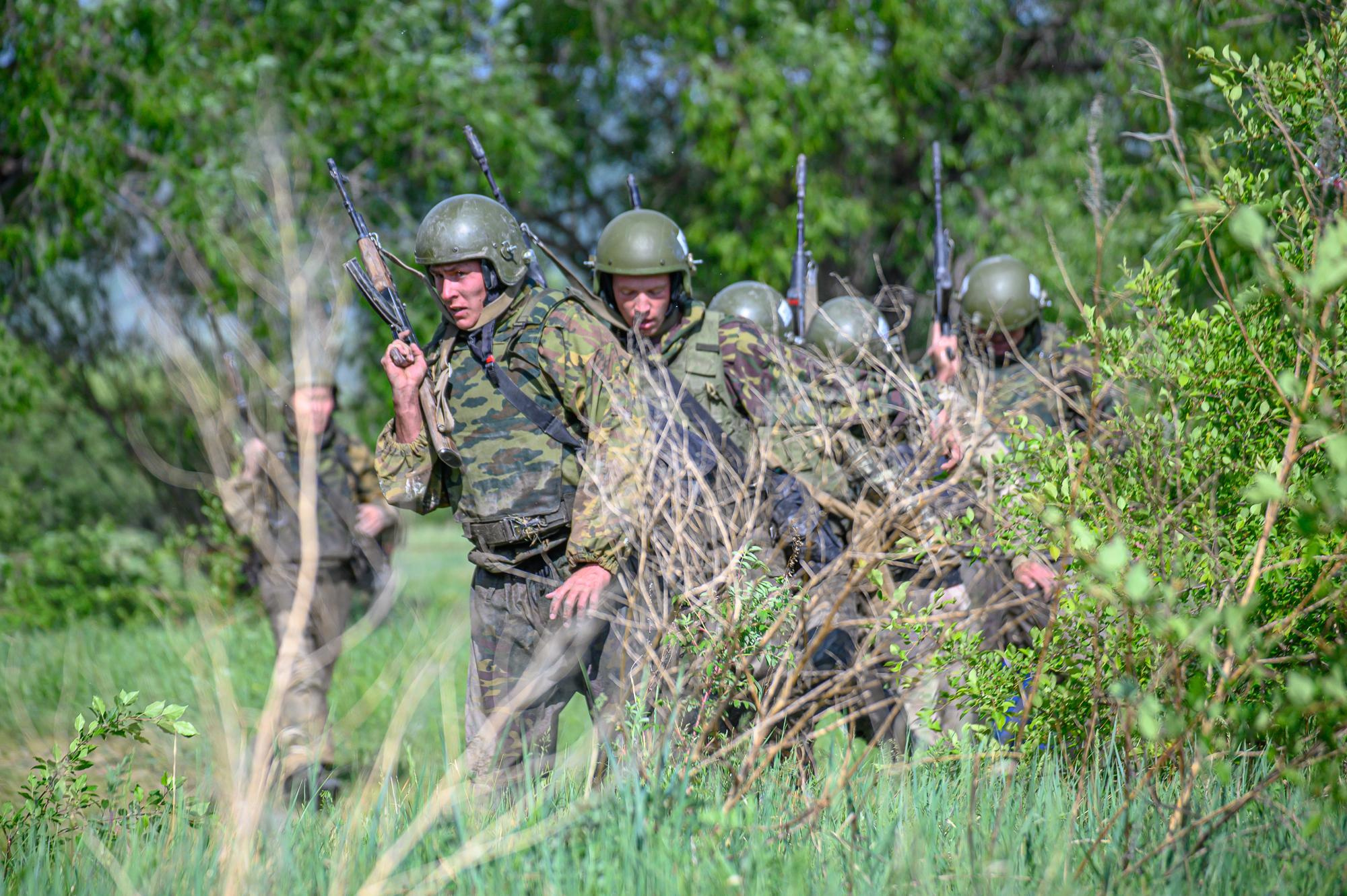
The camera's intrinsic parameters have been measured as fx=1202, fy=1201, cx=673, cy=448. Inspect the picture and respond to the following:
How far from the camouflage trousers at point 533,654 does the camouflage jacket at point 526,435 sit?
12 centimetres

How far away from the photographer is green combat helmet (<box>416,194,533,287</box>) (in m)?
4.22

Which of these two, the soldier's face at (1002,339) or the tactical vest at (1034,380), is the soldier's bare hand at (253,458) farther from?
the soldier's face at (1002,339)

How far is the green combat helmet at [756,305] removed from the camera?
5.92 m

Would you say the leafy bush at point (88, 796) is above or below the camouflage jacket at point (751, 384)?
below

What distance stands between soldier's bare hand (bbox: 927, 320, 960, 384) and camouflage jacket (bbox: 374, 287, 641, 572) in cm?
208

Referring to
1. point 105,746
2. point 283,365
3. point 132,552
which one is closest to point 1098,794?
point 105,746

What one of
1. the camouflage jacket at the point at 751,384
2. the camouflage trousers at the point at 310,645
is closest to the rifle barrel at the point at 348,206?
the camouflage jacket at the point at 751,384

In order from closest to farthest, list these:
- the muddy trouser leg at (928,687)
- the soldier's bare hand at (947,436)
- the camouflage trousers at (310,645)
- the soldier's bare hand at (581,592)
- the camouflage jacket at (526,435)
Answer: the soldier's bare hand at (947,436) < the muddy trouser leg at (928,687) < the soldier's bare hand at (581,592) < the camouflage jacket at (526,435) < the camouflage trousers at (310,645)

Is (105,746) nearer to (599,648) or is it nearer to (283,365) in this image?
(283,365)

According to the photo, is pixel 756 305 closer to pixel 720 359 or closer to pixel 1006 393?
pixel 720 359

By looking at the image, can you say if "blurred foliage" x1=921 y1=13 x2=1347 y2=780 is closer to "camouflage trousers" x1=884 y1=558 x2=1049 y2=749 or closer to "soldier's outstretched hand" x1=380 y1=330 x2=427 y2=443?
"camouflage trousers" x1=884 y1=558 x2=1049 y2=749

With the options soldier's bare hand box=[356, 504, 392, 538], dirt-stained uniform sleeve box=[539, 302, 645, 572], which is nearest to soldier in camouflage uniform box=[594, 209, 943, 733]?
dirt-stained uniform sleeve box=[539, 302, 645, 572]

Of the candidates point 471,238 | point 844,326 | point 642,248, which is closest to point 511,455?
point 471,238

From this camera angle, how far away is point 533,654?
13.3ft
